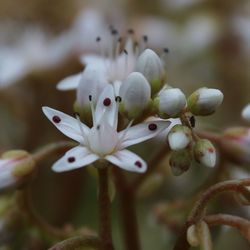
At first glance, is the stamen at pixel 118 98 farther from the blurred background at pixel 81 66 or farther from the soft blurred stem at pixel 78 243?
the blurred background at pixel 81 66

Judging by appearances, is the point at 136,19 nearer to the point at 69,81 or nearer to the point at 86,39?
the point at 86,39

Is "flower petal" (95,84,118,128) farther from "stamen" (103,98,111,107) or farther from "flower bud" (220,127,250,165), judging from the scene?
"flower bud" (220,127,250,165)

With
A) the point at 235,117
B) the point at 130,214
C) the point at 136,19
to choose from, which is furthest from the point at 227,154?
the point at 136,19

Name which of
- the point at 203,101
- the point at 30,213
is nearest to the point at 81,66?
the point at 30,213

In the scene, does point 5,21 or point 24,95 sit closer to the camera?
point 24,95

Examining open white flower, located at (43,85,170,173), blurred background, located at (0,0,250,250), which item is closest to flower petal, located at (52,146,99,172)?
open white flower, located at (43,85,170,173)

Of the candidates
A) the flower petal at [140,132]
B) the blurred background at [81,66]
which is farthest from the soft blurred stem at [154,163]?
the blurred background at [81,66]
